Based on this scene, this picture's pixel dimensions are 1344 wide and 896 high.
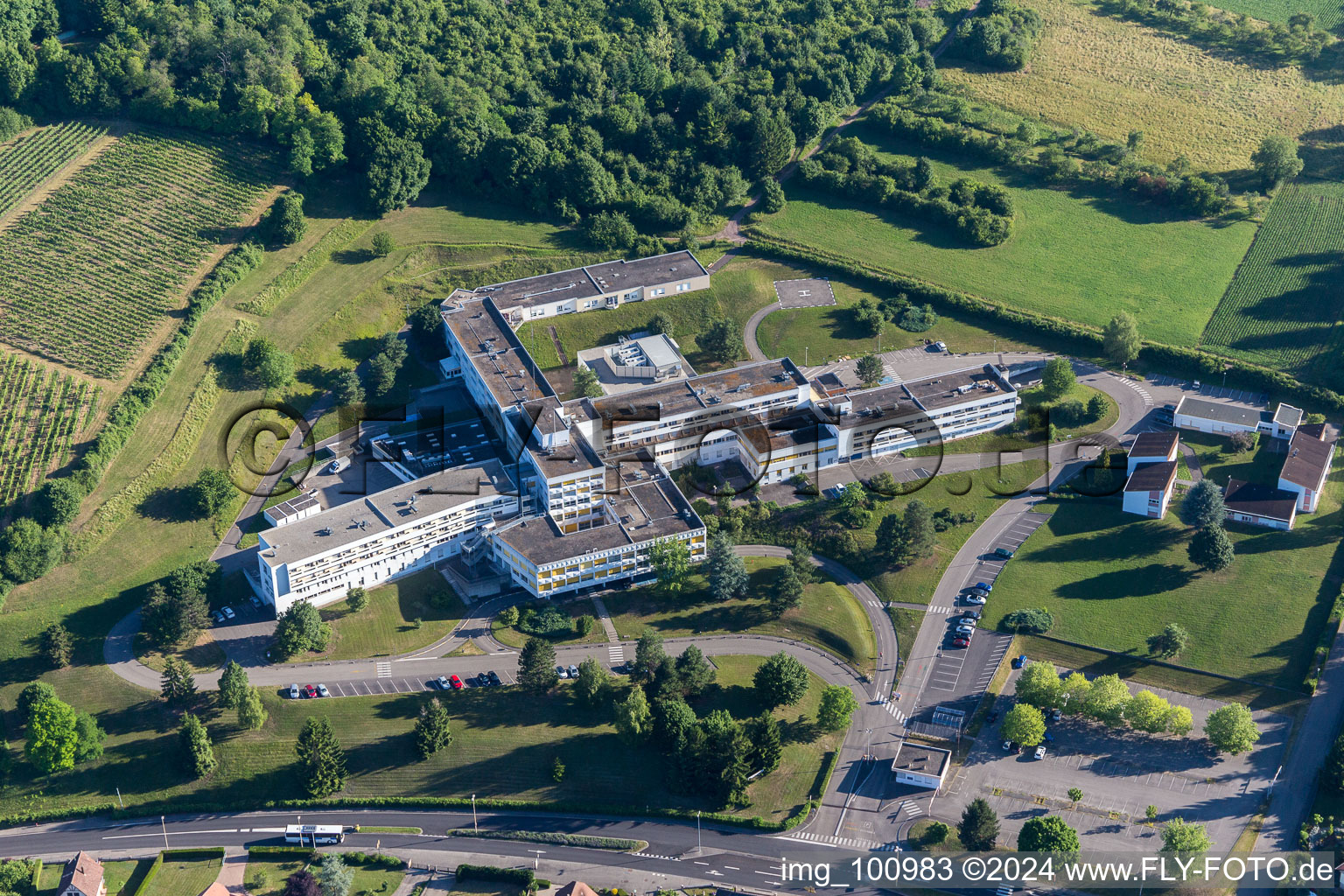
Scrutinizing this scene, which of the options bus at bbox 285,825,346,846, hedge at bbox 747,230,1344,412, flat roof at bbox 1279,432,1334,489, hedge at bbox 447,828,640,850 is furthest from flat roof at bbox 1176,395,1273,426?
bus at bbox 285,825,346,846

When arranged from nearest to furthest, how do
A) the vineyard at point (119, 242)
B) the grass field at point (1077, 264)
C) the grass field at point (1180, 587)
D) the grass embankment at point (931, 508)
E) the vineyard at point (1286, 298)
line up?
the grass field at point (1180, 587) → the grass embankment at point (931, 508) → the vineyard at point (119, 242) → the vineyard at point (1286, 298) → the grass field at point (1077, 264)

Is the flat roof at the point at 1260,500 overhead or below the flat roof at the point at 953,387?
below

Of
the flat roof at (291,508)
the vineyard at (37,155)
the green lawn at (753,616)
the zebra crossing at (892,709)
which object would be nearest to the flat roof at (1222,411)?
the green lawn at (753,616)

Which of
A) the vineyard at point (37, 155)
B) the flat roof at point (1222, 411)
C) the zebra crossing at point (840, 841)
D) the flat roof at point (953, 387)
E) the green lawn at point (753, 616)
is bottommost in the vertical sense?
the zebra crossing at point (840, 841)

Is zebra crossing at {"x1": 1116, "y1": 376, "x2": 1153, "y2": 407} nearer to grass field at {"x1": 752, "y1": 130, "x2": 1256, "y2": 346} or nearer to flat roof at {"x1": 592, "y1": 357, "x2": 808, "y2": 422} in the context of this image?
grass field at {"x1": 752, "y1": 130, "x2": 1256, "y2": 346}

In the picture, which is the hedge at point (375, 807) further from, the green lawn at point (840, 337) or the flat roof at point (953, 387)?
the green lawn at point (840, 337)

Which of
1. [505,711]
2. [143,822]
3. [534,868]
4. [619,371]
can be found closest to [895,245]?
[619,371]

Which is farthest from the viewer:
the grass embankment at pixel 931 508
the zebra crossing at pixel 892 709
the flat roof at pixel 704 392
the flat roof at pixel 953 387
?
the flat roof at pixel 953 387

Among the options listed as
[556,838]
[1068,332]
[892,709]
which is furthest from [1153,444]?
[556,838]
